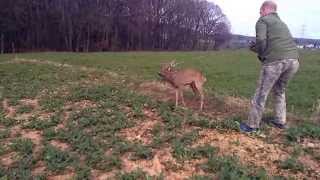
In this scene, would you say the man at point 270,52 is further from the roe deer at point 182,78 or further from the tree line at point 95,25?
the tree line at point 95,25

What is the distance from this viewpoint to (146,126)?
8.34m

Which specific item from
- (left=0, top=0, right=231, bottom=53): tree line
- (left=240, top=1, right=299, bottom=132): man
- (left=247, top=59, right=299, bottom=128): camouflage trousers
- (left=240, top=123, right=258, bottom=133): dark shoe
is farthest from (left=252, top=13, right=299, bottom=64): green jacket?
(left=0, top=0, right=231, bottom=53): tree line

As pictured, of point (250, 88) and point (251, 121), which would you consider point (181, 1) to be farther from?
point (251, 121)

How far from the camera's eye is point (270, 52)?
768 centimetres

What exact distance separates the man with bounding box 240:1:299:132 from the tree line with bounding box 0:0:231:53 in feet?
163

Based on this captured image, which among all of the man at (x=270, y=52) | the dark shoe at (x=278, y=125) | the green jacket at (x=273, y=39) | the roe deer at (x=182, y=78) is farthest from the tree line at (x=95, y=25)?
the green jacket at (x=273, y=39)

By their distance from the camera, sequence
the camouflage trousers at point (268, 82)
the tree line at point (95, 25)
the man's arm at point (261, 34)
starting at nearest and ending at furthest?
the man's arm at point (261, 34) < the camouflage trousers at point (268, 82) < the tree line at point (95, 25)

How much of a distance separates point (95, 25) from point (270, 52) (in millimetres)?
58648

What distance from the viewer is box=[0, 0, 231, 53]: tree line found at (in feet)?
200

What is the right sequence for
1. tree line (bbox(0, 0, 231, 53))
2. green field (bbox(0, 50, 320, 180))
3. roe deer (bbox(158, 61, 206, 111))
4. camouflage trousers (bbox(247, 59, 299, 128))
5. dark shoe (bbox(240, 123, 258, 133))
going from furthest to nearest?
tree line (bbox(0, 0, 231, 53)) → roe deer (bbox(158, 61, 206, 111)) → dark shoe (bbox(240, 123, 258, 133)) → camouflage trousers (bbox(247, 59, 299, 128)) → green field (bbox(0, 50, 320, 180))

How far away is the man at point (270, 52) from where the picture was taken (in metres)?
7.62

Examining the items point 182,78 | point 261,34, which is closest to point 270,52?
point 261,34

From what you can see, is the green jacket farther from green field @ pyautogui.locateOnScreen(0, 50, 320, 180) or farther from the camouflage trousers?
green field @ pyautogui.locateOnScreen(0, 50, 320, 180)

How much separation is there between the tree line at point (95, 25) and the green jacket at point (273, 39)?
163 feet
